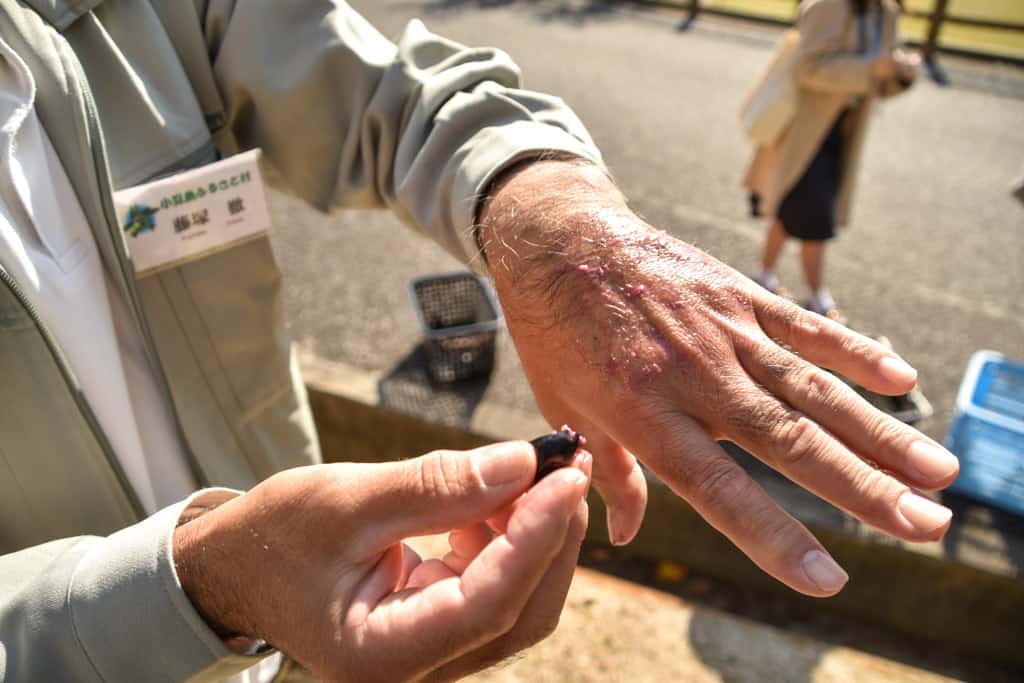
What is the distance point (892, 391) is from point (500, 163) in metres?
0.78

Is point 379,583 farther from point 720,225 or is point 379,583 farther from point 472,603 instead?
point 720,225

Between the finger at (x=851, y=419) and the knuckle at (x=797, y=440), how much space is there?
0.11ft

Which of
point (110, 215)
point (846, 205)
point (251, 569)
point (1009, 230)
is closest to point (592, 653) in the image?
point (251, 569)

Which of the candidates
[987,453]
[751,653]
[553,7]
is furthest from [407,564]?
[553,7]

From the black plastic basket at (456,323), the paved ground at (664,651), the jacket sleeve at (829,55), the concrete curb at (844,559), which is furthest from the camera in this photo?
the jacket sleeve at (829,55)

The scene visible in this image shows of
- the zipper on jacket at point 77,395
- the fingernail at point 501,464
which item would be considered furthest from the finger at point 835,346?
the zipper on jacket at point 77,395

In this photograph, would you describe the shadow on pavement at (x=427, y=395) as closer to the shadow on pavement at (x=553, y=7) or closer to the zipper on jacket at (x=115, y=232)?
the zipper on jacket at (x=115, y=232)

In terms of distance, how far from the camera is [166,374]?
140 cm

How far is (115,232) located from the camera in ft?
4.19

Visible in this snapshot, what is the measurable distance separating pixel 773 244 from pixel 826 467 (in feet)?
12.7

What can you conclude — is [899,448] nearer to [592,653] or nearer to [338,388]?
[592,653]

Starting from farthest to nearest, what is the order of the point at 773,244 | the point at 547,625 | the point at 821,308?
the point at 773,244
the point at 821,308
the point at 547,625

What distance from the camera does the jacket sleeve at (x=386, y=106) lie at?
4.74 feet

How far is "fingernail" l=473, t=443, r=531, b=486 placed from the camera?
98cm
